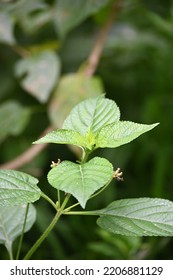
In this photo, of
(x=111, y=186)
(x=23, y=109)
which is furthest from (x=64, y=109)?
(x=111, y=186)

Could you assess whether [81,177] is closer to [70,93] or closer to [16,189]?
[16,189]

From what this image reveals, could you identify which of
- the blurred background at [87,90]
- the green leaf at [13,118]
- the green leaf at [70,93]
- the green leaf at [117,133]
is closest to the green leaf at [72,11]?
the blurred background at [87,90]

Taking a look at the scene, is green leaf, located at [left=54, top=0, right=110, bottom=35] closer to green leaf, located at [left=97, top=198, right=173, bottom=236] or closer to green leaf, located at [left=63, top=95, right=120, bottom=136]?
green leaf, located at [left=63, top=95, right=120, bottom=136]

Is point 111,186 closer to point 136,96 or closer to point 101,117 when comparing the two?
point 136,96

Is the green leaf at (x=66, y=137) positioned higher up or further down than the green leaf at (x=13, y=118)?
higher up

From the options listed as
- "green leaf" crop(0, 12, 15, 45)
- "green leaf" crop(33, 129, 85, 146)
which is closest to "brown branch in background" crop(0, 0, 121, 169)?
"green leaf" crop(0, 12, 15, 45)

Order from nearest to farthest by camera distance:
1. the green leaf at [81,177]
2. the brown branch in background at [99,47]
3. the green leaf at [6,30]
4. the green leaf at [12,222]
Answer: the green leaf at [81,177] → the green leaf at [12,222] → the green leaf at [6,30] → the brown branch in background at [99,47]

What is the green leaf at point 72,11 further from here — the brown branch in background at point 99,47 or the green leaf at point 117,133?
the green leaf at point 117,133
